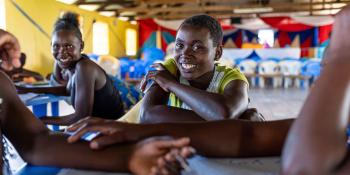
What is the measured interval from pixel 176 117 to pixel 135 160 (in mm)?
448

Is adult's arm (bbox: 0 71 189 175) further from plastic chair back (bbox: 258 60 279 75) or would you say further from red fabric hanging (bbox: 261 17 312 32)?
red fabric hanging (bbox: 261 17 312 32)


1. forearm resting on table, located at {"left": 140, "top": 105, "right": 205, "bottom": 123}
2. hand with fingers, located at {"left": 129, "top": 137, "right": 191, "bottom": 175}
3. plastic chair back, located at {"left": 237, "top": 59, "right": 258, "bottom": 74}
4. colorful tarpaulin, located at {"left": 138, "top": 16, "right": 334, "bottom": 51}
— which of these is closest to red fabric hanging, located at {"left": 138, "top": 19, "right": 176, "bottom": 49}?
colorful tarpaulin, located at {"left": 138, "top": 16, "right": 334, "bottom": 51}

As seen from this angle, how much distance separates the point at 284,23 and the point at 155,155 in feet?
33.6

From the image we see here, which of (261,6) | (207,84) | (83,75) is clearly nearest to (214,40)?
(207,84)

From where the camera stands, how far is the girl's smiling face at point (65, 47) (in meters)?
1.75

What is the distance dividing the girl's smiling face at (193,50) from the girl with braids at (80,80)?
566 mm

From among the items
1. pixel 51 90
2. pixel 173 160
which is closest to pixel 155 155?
pixel 173 160

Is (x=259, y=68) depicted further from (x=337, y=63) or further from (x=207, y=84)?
(x=337, y=63)

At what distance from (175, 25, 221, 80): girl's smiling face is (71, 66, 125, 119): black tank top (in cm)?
65

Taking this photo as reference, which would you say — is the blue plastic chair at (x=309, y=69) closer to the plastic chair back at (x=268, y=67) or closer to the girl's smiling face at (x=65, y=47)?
the plastic chair back at (x=268, y=67)

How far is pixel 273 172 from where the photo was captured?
64cm

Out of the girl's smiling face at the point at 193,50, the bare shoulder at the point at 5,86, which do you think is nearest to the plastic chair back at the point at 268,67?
the girl's smiling face at the point at 193,50

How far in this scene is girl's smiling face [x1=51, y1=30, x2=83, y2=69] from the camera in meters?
1.75

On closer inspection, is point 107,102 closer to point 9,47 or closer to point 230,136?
point 9,47
